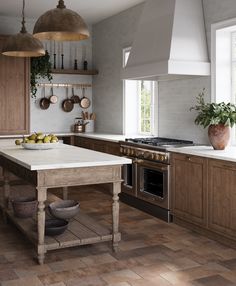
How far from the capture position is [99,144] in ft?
23.6

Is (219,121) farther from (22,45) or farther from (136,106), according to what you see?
(136,106)

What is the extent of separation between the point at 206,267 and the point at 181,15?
3.08 m

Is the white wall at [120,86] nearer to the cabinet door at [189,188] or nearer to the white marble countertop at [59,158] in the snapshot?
the cabinet door at [189,188]

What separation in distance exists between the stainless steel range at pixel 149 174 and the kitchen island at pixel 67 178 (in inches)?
46.4

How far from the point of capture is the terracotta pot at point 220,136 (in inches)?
194

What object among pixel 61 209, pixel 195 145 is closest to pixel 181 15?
pixel 195 145

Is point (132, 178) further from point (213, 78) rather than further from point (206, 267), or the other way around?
point (206, 267)

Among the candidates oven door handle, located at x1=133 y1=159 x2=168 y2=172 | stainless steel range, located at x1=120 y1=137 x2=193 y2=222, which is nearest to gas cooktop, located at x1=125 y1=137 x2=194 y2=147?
stainless steel range, located at x1=120 y1=137 x2=193 y2=222

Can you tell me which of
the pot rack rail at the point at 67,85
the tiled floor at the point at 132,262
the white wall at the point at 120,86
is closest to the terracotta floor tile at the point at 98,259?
the tiled floor at the point at 132,262

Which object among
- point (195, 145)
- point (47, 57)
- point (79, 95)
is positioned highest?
point (47, 57)

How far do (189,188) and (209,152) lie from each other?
1.70ft

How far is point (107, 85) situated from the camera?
8156 millimetres

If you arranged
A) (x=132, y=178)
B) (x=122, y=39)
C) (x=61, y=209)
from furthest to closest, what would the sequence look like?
(x=122, y=39)
(x=132, y=178)
(x=61, y=209)

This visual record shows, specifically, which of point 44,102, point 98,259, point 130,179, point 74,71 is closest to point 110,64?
point 74,71
